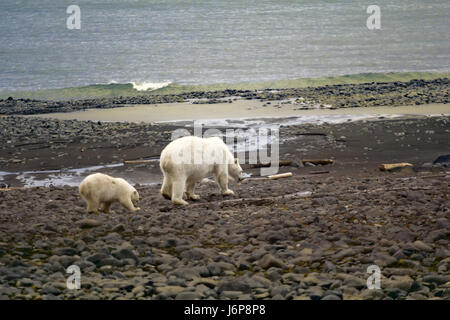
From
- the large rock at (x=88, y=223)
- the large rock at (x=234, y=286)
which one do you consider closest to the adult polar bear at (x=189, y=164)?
the large rock at (x=88, y=223)

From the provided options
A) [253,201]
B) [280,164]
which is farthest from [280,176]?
[253,201]

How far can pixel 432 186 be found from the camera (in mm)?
12820

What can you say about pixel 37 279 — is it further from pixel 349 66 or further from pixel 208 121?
pixel 349 66

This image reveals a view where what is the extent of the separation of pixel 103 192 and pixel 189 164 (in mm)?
1825

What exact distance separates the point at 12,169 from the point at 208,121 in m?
10.8


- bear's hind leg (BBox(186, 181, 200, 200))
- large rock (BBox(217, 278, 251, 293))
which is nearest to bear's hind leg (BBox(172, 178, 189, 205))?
bear's hind leg (BBox(186, 181, 200, 200))

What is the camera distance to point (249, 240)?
9.56m

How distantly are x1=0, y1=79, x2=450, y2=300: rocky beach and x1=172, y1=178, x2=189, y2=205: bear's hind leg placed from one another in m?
0.20

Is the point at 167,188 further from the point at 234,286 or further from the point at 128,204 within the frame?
the point at 234,286

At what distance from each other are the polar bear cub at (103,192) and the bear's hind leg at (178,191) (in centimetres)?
83

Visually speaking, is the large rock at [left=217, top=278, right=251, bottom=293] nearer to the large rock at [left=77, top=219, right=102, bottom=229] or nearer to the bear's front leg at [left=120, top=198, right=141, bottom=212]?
the large rock at [left=77, top=219, right=102, bottom=229]

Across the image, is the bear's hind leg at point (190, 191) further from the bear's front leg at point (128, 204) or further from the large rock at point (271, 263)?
the large rock at point (271, 263)

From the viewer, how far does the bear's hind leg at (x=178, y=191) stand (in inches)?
487
